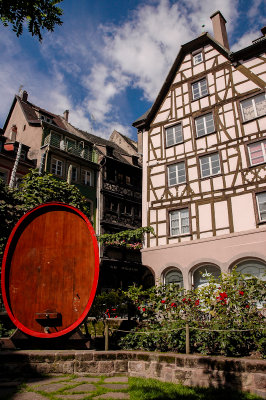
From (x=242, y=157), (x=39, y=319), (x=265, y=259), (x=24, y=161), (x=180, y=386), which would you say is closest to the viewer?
(x=180, y=386)

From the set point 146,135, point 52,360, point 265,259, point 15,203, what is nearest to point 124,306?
point 52,360

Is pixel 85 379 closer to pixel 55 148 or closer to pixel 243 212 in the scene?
pixel 243 212

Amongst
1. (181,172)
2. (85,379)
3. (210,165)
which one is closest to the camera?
(85,379)

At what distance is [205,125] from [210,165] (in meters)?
2.50

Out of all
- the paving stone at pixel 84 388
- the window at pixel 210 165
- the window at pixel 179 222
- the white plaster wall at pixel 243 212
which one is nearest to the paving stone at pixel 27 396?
the paving stone at pixel 84 388

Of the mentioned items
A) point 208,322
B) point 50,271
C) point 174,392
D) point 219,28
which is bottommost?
point 174,392

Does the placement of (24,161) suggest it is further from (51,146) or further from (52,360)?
(52,360)

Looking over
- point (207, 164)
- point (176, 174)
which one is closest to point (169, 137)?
point (176, 174)

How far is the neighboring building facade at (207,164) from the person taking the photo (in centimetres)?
1473

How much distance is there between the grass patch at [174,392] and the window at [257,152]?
12.3 meters

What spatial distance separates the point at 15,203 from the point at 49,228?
286 inches

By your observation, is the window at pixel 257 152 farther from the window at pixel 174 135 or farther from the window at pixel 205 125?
the window at pixel 174 135

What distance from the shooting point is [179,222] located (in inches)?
662

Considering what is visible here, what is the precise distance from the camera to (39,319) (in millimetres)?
5266
